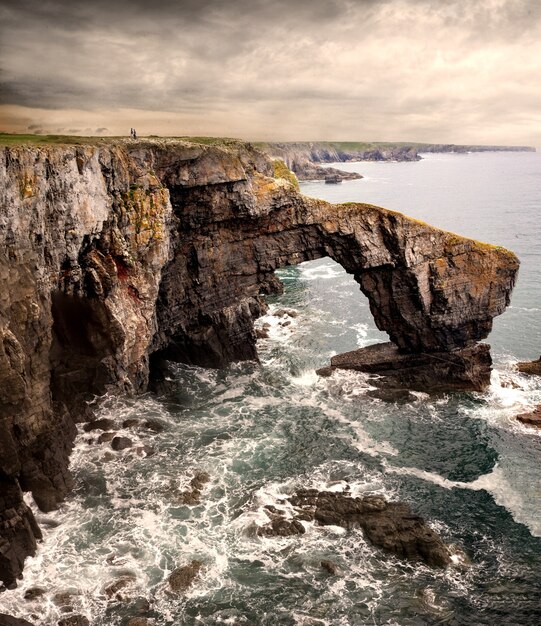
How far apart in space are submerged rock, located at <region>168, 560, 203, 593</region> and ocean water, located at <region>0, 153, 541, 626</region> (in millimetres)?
342

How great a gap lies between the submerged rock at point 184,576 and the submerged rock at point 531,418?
2798 centimetres

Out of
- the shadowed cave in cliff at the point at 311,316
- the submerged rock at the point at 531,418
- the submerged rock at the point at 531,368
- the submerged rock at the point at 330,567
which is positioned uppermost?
the shadowed cave in cliff at the point at 311,316

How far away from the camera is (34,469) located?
3188 centimetres

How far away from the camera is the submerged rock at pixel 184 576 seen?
26.7 meters

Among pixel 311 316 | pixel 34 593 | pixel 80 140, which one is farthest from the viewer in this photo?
pixel 311 316

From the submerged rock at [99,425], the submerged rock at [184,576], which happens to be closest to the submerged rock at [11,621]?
the submerged rock at [184,576]

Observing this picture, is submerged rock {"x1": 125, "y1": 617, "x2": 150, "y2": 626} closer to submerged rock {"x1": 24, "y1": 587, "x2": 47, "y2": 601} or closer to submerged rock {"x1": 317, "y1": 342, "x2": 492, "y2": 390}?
submerged rock {"x1": 24, "y1": 587, "x2": 47, "y2": 601}

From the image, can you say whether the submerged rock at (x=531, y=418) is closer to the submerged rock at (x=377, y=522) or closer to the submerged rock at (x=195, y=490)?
the submerged rock at (x=377, y=522)

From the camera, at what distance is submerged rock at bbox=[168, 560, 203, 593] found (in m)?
26.7

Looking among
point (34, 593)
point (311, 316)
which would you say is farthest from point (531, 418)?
point (34, 593)

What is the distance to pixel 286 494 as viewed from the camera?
33.5m

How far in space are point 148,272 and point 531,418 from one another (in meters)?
31.5

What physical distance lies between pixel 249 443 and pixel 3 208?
22.7m

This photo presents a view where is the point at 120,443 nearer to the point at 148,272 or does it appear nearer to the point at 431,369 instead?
the point at 148,272
